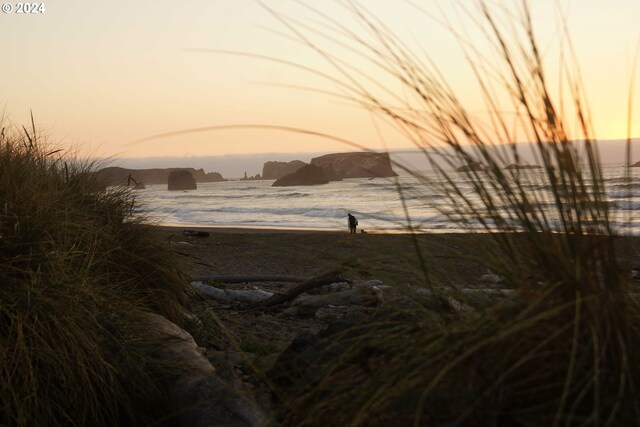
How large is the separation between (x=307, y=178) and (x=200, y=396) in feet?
269

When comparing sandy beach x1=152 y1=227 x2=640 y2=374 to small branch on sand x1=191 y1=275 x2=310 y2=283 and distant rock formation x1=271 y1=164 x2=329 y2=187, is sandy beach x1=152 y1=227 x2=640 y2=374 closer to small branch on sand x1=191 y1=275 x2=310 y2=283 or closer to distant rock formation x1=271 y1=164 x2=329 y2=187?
small branch on sand x1=191 y1=275 x2=310 y2=283

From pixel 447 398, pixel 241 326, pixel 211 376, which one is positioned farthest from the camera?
pixel 241 326

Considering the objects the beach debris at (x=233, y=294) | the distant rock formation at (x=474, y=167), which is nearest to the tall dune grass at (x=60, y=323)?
the distant rock formation at (x=474, y=167)

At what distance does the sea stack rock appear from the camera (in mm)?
82875

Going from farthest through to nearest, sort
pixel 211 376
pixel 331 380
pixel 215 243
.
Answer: pixel 215 243, pixel 211 376, pixel 331 380

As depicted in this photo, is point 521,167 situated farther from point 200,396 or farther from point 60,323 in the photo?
point 60,323

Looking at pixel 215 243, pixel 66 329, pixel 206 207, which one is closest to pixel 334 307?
pixel 66 329

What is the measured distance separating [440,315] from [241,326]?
389cm

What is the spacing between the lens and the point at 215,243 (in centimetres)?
1722

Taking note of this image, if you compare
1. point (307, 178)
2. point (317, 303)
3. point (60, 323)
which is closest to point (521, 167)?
point (60, 323)

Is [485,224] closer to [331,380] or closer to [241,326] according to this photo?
[331,380]

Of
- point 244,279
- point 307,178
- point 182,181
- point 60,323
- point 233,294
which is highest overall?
point 60,323

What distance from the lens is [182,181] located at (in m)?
84.2

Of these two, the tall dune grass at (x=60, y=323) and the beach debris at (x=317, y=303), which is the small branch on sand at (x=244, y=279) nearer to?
the beach debris at (x=317, y=303)
